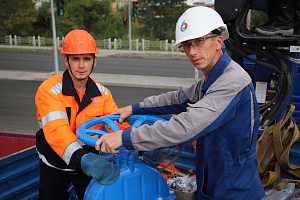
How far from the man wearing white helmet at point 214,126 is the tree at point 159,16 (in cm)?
2988

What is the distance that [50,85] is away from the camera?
254 cm

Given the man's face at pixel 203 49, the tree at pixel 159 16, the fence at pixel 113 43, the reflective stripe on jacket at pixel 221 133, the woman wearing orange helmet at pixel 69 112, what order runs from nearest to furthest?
the reflective stripe on jacket at pixel 221 133 → the man's face at pixel 203 49 → the woman wearing orange helmet at pixel 69 112 → the fence at pixel 113 43 → the tree at pixel 159 16

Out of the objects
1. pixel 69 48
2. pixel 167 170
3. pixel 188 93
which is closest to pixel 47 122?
pixel 69 48

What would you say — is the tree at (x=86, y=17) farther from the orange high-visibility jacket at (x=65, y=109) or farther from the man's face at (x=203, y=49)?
the man's face at (x=203, y=49)

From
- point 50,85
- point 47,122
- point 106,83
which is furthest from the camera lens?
point 106,83

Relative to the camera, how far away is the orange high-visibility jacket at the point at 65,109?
90.0 inches

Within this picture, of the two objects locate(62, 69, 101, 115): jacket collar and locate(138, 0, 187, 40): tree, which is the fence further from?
Answer: locate(62, 69, 101, 115): jacket collar

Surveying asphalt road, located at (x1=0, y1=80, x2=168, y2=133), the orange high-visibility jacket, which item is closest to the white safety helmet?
the orange high-visibility jacket

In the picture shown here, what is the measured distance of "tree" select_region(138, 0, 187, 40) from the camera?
3200 centimetres

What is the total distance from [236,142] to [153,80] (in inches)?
439

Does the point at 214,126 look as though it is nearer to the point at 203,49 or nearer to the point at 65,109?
the point at 203,49

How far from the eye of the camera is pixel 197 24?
1.95m

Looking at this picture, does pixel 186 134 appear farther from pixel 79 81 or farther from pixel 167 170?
pixel 167 170

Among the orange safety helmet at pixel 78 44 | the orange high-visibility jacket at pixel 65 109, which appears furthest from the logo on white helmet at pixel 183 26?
the orange high-visibility jacket at pixel 65 109
